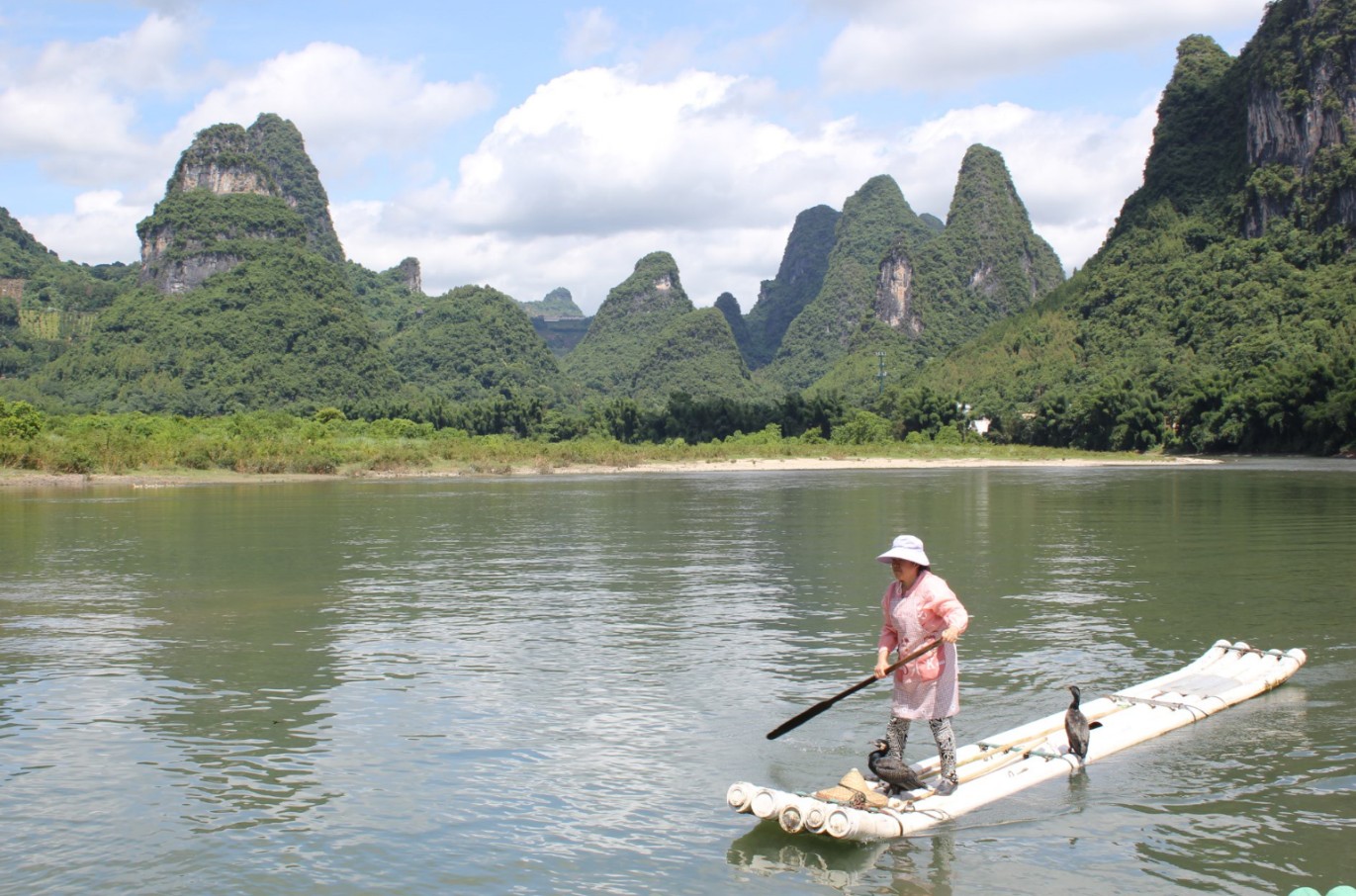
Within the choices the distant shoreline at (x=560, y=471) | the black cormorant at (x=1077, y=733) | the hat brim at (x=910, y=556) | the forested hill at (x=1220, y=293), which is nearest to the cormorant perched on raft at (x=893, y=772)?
the hat brim at (x=910, y=556)

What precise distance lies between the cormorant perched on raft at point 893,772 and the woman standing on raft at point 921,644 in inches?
2.9

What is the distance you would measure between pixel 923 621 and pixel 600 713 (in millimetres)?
3436

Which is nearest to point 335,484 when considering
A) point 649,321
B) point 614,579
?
point 614,579

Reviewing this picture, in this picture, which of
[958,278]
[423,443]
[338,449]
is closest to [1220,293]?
[958,278]

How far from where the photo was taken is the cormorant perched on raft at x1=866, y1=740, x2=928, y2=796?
6.46 meters

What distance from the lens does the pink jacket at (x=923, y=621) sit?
6237 mm

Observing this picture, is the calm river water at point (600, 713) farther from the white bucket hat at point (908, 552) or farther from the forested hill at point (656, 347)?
the forested hill at point (656, 347)

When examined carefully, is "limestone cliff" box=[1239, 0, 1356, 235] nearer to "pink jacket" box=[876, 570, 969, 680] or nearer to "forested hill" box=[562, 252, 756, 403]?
"forested hill" box=[562, 252, 756, 403]

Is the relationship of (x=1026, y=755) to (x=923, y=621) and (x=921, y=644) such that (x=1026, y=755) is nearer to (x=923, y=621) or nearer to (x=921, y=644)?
(x=921, y=644)

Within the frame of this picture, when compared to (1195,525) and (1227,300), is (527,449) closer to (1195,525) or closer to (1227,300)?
(1195,525)

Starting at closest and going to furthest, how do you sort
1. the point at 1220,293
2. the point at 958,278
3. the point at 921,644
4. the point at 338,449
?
1. the point at 921,644
2. the point at 338,449
3. the point at 1220,293
4. the point at 958,278

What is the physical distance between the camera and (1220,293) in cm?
7394

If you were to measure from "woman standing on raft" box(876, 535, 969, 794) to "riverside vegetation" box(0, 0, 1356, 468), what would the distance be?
136 feet

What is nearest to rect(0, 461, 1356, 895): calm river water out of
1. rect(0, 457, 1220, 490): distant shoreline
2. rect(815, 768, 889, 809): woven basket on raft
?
rect(815, 768, 889, 809): woven basket on raft
